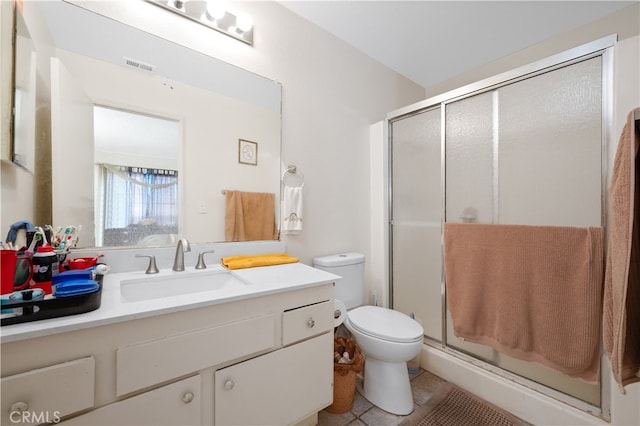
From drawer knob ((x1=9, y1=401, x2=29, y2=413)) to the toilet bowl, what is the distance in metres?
1.28

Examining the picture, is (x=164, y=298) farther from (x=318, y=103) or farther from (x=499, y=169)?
(x=499, y=169)

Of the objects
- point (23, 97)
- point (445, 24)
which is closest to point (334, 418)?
point (23, 97)

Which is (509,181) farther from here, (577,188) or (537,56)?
(537,56)

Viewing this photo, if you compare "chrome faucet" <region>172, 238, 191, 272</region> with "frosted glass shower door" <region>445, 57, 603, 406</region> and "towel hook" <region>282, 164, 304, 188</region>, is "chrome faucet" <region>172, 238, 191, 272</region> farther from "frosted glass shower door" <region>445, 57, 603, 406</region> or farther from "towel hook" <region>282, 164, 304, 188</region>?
"frosted glass shower door" <region>445, 57, 603, 406</region>

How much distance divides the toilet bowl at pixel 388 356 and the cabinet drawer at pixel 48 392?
1.17 metres

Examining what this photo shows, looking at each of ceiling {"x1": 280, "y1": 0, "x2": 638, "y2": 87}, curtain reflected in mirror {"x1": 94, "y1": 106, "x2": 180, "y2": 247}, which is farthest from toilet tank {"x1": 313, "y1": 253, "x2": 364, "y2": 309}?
ceiling {"x1": 280, "y1": 0, "x2": 638, "y2": 87}

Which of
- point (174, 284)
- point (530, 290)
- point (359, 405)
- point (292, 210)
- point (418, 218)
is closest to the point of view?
point (174, 284)

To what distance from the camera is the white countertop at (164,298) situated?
0.63m

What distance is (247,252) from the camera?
1467 mm

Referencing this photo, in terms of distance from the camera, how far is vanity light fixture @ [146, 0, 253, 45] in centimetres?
127

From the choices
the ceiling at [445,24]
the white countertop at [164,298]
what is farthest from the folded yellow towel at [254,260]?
the ceiling at [445,24]

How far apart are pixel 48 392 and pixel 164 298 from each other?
318 mm

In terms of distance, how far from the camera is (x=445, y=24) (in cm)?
175

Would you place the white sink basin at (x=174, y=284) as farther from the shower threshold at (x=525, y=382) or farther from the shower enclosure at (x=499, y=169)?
the shower threshold at (x=525, y=382)
